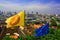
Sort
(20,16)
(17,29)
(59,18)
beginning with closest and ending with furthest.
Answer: (20,16) < (17,29) < (59,18)

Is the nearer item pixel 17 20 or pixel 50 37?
pixel 17 20

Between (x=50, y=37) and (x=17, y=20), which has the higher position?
(x=17, y=20)

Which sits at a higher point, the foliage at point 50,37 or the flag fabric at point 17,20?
the flag fabric at point 17,20

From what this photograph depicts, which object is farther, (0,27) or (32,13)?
(32,13)

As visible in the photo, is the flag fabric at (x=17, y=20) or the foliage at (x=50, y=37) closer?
the flag fabric at (x=17, y=20)

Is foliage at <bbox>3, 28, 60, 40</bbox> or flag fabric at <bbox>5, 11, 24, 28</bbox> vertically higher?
flag fabric at <bbox>5, 11, 24, 28</bbox>

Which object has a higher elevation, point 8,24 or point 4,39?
point 8,24

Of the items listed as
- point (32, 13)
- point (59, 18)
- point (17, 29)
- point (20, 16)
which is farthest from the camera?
point (59, 18)

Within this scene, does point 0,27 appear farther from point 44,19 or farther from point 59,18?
point 59,18

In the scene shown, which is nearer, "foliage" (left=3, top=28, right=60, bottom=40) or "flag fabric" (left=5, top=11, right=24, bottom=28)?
"flag fabric" (left=5, top=11, right=24, bottom=28)

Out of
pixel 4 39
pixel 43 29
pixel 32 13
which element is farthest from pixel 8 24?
pixel 32 13
